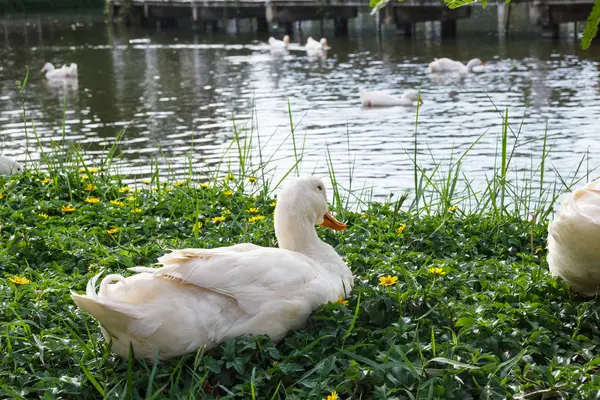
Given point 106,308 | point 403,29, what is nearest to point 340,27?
point 403,29

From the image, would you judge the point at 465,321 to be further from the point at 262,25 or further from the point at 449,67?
the point at 262,25

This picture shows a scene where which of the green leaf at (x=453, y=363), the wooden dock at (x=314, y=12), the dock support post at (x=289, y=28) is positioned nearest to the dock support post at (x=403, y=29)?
the wooden dock at (x=314, y=12)

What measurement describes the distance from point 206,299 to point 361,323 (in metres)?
0.69

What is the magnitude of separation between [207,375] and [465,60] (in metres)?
18.2

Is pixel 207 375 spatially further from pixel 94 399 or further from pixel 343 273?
pixel 343 273

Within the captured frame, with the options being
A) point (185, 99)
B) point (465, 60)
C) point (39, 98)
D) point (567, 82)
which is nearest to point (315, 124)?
point (185, 99)

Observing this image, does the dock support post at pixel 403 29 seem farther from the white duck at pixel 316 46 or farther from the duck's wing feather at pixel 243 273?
the duck's wing feather at pixel 243 273

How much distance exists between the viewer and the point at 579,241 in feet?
11.7

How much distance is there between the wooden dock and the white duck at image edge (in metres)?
19.2

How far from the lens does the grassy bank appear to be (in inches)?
119

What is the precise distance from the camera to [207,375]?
316cm

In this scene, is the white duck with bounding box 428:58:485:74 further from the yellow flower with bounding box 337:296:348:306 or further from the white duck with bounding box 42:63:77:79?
the yellow flower with bounding box 337:296:348:306

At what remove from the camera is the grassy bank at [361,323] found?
9.94ft

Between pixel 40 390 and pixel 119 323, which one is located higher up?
pixel 119 323
